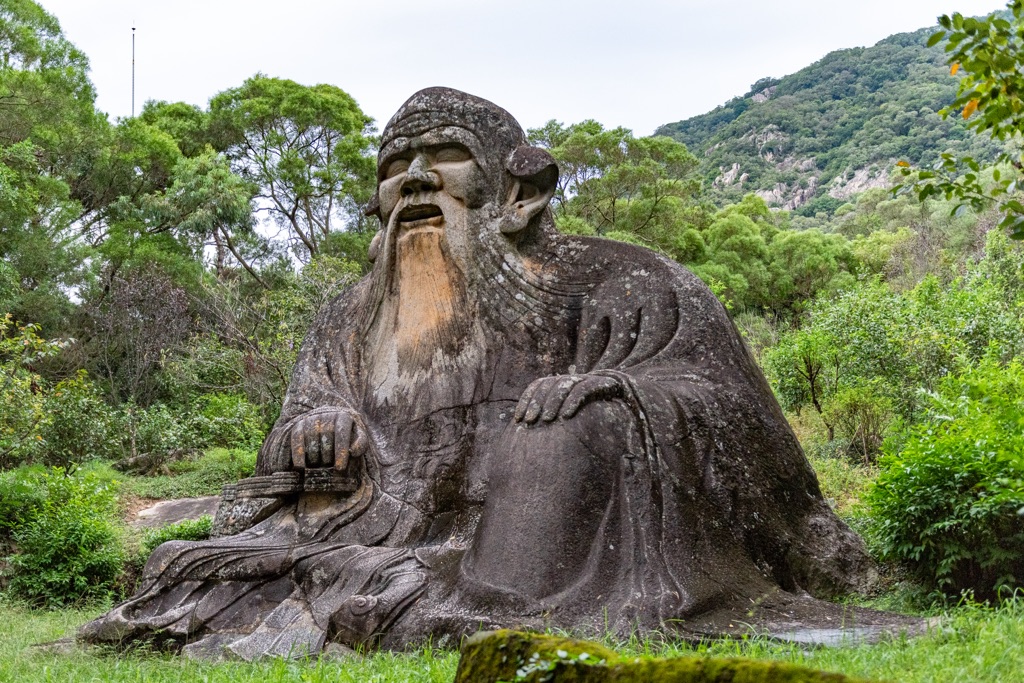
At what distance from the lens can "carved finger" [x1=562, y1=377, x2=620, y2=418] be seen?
15.4 ft

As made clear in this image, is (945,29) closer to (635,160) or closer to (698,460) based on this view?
(698,460)

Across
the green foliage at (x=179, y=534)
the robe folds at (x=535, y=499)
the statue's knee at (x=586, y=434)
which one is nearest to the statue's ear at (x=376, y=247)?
the robe folds at (x=535, y=499)

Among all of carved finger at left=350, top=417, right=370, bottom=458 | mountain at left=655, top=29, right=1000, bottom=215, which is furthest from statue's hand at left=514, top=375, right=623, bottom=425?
mountain at left=655, top=29, right=1000, bottom=215

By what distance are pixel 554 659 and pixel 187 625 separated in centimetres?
340

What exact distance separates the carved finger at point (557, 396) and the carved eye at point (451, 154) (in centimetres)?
172

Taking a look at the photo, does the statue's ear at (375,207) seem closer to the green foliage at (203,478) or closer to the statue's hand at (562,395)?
the statue's hand at (562,395)

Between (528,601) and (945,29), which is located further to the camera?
(528,601)

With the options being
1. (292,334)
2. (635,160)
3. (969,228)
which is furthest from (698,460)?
(969,228)

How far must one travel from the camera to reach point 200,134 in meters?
27.4

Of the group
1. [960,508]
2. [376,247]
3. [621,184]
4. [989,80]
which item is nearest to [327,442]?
[376,247]

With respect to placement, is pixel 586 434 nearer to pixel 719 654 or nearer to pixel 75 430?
pixel 719 654

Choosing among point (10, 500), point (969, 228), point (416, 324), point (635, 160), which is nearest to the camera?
point (416, 324)

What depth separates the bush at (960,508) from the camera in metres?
4.93

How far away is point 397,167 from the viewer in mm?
6172
